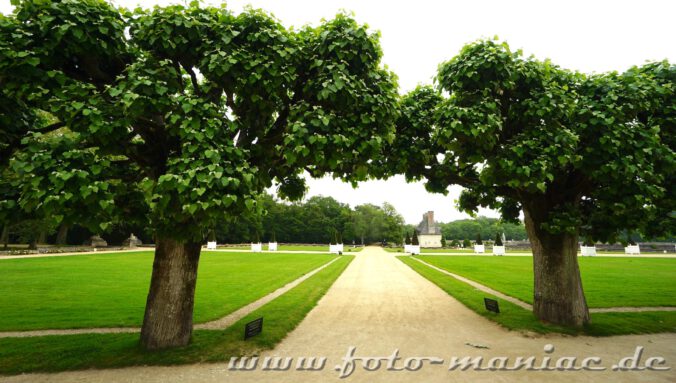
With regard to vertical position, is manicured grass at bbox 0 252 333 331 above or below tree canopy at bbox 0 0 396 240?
below

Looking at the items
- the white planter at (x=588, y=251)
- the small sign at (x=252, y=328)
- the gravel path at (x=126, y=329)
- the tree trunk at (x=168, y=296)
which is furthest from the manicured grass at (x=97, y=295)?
the white planter at (x=588, y=251)

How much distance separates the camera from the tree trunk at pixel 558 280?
10.6m

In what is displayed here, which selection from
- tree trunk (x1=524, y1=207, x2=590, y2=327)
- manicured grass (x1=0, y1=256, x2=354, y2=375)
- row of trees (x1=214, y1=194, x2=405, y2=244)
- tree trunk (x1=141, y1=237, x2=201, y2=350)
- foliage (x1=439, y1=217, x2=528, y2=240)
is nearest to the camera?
manicured grass (x1=0, y1=256, x2=354, y2=375)

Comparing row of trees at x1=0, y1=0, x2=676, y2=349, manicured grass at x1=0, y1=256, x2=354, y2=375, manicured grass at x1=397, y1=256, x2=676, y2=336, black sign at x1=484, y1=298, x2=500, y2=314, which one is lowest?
manicured grass at x1=397, y1=256, x2=676, y2=336

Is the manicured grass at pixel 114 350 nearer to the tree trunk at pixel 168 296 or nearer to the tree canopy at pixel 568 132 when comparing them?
the tree trunk at pixel 168 296

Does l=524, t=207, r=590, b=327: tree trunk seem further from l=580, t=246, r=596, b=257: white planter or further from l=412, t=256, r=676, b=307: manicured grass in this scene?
l=580, t=246, r=596, b=257: white planter

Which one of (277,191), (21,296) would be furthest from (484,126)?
(21,296)

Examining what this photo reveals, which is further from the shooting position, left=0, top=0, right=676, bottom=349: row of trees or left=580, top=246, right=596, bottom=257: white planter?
left=580, top=246, right=596, bottom=257: white planter

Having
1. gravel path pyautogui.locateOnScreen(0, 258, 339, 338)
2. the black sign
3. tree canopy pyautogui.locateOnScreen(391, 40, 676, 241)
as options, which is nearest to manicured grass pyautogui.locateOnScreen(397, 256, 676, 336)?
the black sign

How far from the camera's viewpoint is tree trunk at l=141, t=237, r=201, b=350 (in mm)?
8234

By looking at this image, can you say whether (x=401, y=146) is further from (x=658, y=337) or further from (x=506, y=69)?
(x=658, y=337)

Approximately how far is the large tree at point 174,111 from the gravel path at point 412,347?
6.98 feet

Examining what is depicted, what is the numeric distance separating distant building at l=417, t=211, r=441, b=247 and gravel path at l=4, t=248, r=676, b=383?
7065cm

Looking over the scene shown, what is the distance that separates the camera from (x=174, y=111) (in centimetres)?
673
